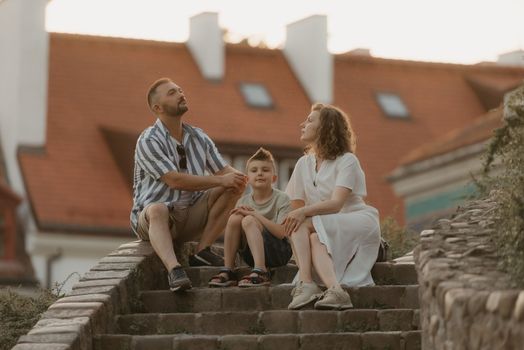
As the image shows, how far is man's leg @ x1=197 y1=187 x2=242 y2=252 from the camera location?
18.8 meters

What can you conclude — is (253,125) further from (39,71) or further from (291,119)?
(39,71)

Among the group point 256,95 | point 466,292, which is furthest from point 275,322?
point 256,95

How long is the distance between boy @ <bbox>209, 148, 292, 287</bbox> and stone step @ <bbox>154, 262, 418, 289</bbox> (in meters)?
0.09

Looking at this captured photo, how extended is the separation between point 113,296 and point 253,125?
152ft

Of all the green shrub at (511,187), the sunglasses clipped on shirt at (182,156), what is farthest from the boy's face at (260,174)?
the green shrub at (511,187)

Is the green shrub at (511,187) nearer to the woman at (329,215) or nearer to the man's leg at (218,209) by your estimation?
the woman at (329,215)

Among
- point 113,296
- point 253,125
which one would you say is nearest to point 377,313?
point 113,296

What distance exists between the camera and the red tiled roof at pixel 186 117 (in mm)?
61406

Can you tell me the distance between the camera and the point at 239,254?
1864 cm

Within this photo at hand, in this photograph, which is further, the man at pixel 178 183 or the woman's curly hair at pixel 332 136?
the man at pixel 178 183

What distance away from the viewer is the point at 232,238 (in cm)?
1827

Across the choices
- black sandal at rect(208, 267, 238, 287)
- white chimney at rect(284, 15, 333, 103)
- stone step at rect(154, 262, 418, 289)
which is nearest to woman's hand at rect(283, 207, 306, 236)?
black sandal at rect(208, 267, 238, 287)

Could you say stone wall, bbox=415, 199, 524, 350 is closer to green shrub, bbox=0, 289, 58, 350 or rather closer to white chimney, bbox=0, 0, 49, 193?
green shrub, bbox=0, 289, 58, 350

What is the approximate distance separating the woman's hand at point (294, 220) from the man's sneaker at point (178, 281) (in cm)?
91
